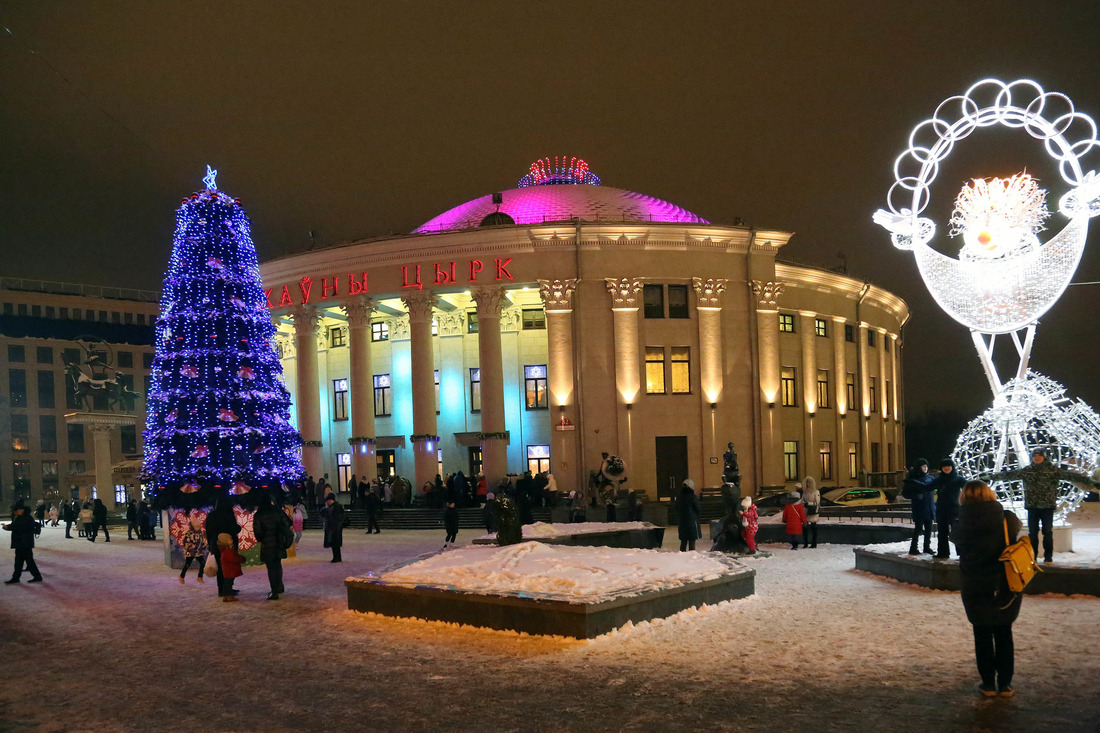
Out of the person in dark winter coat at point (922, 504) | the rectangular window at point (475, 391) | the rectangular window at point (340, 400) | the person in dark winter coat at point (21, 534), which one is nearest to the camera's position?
the person in dark winter coat at point (922, 504)

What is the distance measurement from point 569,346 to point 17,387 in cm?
6080

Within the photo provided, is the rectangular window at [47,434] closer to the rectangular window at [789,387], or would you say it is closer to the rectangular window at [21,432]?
the rectangular window at [21,432]

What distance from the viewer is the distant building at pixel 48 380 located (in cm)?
7969

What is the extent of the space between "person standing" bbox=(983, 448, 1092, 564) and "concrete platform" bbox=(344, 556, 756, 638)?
402 cm

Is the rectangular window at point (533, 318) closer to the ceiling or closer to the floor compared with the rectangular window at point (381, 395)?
closer to the ceiling

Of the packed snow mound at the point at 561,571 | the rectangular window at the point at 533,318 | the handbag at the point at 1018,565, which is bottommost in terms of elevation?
the packed snow mound at the point at 561,571

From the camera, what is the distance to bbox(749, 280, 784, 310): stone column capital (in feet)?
139

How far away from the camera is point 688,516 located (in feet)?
66.7

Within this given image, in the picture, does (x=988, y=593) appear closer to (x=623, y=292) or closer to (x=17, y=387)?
(x=623, y=292)

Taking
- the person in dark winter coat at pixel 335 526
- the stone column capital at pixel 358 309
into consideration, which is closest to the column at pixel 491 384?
the stone column capital at pixel 358 309

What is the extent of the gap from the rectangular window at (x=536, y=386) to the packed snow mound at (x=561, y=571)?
95.1ft

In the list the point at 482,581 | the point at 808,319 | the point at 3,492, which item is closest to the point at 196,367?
the point at 482,581

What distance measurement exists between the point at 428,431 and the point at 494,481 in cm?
368

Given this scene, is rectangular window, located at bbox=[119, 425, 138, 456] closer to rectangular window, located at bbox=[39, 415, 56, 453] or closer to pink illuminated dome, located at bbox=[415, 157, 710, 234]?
rectangular window, located at bbox=[39, 415, 56, 453]
